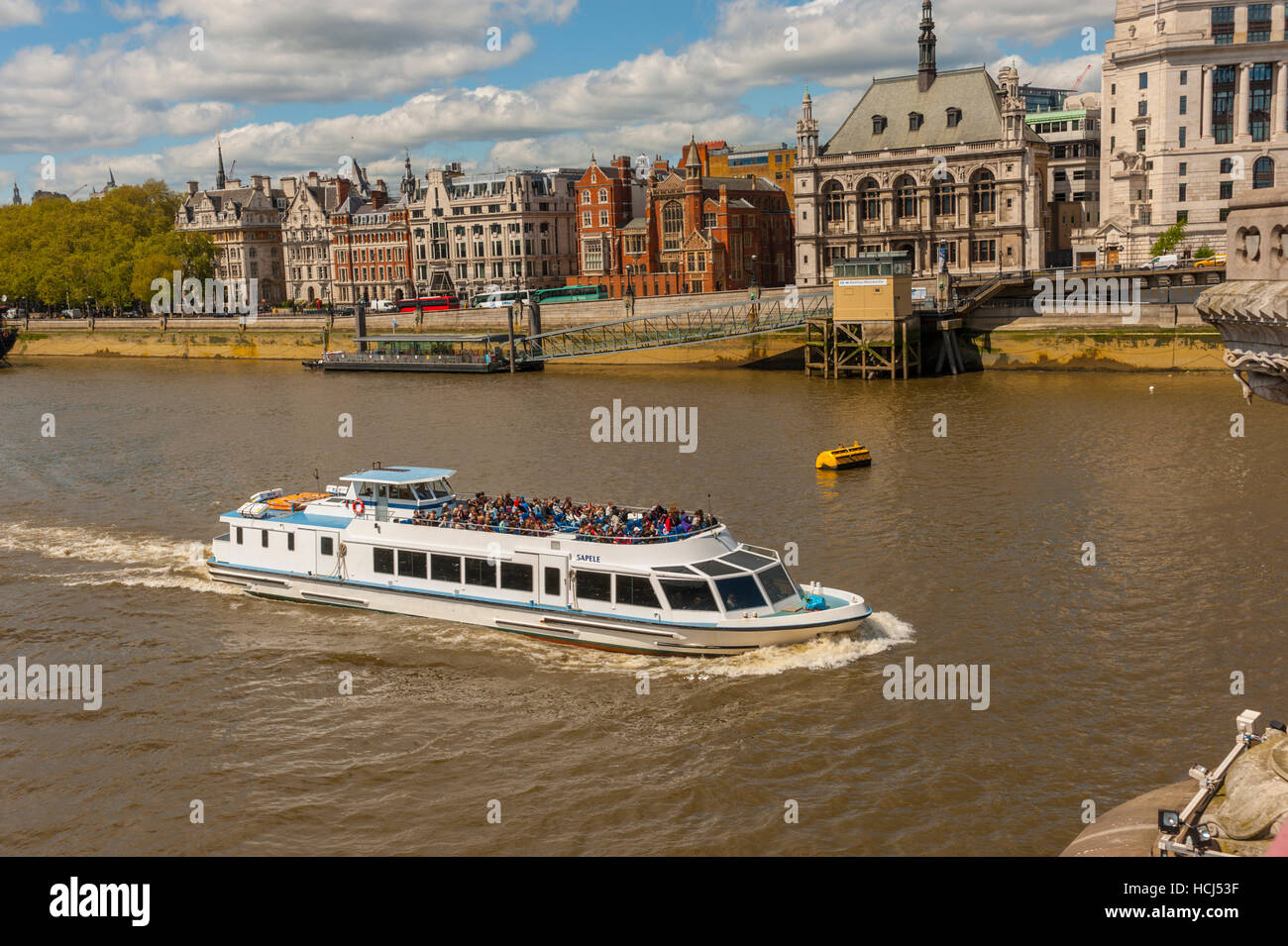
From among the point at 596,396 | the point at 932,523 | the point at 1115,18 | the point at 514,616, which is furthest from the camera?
the point at 1115,18

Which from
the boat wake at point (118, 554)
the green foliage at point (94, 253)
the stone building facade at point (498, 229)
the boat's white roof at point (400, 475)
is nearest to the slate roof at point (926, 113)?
the stone building facade at point (498, 229)

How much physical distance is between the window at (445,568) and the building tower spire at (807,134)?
8276cm

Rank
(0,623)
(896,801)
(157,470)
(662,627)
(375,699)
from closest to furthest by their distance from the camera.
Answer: (896,801) < (375,699) < (662,627) < (0,623) < (157,470)

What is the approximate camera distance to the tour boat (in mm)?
24531

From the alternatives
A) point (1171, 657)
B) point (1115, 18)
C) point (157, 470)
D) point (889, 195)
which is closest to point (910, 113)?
point (889, 195)

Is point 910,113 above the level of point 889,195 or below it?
above

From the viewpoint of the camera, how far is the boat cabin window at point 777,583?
24844 mm

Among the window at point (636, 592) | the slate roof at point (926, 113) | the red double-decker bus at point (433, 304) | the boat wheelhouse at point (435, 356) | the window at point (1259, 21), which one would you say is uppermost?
the window at point (1259, 21)

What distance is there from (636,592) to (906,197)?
82.5m

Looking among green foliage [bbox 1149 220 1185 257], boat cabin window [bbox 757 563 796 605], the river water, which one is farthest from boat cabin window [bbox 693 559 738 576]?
green foliage [bbox 1149 220 1185 257]

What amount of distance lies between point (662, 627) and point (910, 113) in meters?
85.5

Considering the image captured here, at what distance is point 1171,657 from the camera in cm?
2322

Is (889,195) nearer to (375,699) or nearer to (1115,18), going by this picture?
(1115,18)

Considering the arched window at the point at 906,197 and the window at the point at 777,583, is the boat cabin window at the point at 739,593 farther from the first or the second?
the arched window at the point at 906,197
